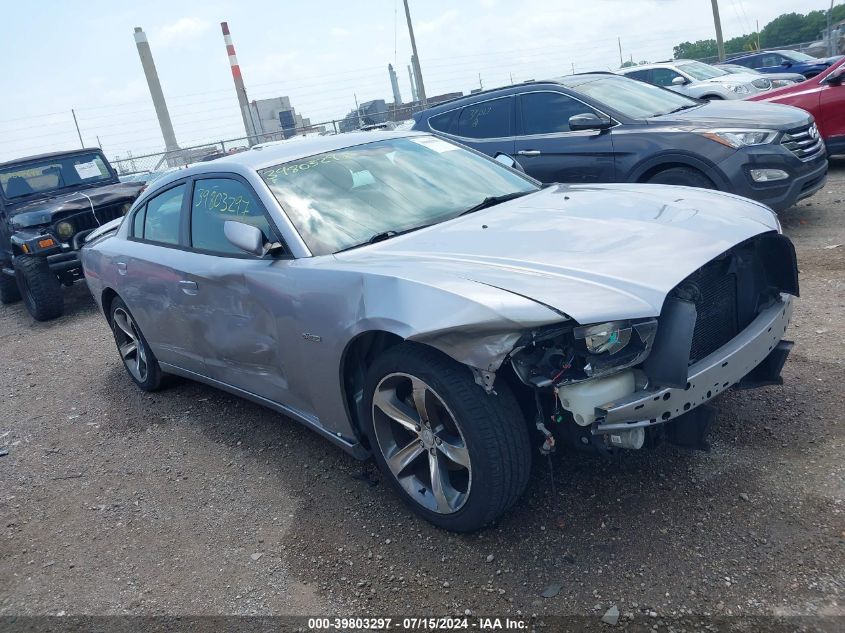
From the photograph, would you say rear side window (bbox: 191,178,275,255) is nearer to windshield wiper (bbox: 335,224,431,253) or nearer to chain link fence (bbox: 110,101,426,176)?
windshield wiper (bbox: 335,224,431,253)

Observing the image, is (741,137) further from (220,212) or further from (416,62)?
(416,62)

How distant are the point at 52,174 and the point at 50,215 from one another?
1.44 m

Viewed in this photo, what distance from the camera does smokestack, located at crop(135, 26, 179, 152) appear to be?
2176 inches

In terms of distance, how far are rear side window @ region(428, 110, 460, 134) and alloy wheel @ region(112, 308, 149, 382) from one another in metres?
4.42

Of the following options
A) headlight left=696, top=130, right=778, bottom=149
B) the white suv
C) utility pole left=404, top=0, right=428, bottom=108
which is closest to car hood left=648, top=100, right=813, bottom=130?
headlight left=696, top=130, right=778, bottom=149

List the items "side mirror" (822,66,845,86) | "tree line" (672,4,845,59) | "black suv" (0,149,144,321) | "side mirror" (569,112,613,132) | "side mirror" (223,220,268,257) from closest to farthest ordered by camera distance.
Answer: "side mirror" (223,220,268,257)
"side mirror" (569,112,613,132)
"black suv" (0,149,144,321)
"side mirror" (822,66,845,86)
"tree line" (672,4,845,59)

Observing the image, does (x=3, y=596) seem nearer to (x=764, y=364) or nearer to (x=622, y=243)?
(x=622, y=243)

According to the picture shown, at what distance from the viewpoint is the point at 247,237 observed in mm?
3410

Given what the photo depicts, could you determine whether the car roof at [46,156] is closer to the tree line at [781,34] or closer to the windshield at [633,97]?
the windshield at [633,97]

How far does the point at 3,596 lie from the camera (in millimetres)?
3246

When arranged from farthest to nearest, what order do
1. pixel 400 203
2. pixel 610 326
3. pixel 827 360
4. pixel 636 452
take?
pixel 827 360
pixel 400 203
pixel 636 452
pixel 610 326

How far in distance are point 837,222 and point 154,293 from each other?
6.22 metres

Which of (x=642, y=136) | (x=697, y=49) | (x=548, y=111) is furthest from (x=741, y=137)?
(x=697, y=49)

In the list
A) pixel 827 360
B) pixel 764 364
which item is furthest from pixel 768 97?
pixel 764 364
